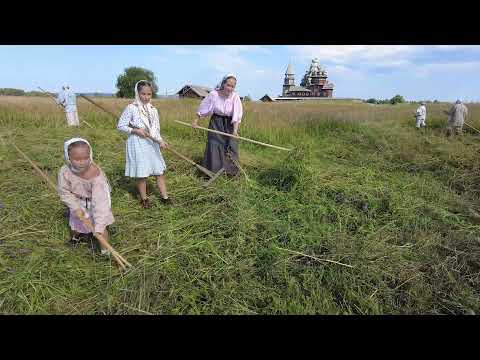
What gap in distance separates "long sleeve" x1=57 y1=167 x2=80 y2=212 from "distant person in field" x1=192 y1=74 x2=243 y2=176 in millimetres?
2028

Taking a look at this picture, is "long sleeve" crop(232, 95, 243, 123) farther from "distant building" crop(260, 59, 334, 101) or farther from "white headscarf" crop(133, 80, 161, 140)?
"distant building" crop(260, 59, 334, 101)

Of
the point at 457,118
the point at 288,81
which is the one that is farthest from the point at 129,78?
the point at 457,118

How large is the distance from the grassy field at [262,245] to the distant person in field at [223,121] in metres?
0.35

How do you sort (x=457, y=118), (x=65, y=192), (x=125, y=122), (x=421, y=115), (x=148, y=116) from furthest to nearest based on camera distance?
1. (x=421, y=115)
2. (x=457, y=118)
3. (x=148, y=116)
4. (x=125, y=122)
5. (x=65, y=192)

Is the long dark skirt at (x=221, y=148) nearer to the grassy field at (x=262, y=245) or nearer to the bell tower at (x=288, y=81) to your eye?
the grassy field at (x=262, y=245)

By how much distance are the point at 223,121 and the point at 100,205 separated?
7.55 ft

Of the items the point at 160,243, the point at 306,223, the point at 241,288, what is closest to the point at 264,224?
the point at 306,223

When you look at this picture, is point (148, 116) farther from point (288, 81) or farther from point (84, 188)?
point (288, 81)

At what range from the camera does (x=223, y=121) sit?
399 cm

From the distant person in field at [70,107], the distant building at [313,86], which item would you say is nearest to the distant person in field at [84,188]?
the distant person in field at [70,107]

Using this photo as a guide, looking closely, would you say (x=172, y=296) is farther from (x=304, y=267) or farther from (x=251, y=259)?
(x=304, y=267)

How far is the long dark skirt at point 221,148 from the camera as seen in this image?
399 centimetres

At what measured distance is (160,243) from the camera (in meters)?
2.58
